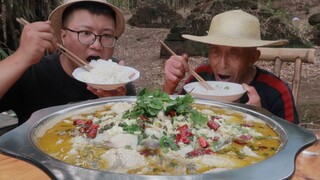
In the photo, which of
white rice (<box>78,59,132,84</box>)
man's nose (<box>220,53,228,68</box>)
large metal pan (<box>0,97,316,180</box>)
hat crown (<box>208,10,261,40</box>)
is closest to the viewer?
large metal pan (<box>0,97,316,180</box>)

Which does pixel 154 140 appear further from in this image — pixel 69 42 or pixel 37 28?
pixel 69 42

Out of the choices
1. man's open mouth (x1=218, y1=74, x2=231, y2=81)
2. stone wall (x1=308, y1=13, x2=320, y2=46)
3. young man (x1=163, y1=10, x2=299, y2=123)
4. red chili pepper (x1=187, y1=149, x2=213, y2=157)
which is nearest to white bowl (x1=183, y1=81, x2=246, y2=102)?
young man (x1=163, y1=10, x2=299, y2=123)

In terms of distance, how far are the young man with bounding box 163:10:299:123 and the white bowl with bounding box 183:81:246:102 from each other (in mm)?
188

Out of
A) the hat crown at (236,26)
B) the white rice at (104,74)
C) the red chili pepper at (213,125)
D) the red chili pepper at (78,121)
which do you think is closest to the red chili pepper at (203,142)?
the red chili pepper at (213,125)

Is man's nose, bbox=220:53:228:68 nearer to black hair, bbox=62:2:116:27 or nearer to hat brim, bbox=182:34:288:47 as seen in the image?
hat brim, bbox=182:34:288:47

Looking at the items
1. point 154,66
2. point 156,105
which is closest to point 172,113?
point 156,105

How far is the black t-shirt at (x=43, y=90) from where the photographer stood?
2.66m

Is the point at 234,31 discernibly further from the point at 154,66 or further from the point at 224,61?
the point at 154,66

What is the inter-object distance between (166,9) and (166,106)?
12.4 meters

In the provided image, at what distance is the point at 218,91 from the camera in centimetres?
229

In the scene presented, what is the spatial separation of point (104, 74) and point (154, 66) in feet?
23.4

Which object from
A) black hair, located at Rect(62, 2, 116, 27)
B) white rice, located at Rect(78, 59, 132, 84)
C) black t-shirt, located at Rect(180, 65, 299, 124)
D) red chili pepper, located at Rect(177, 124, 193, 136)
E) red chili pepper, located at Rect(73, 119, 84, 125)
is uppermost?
black hair, located at Rect(62, 2, 116, 27)

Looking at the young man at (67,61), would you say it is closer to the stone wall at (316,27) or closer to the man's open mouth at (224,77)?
the man's open mouth at (224,77)

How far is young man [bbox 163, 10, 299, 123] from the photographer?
256 cm
